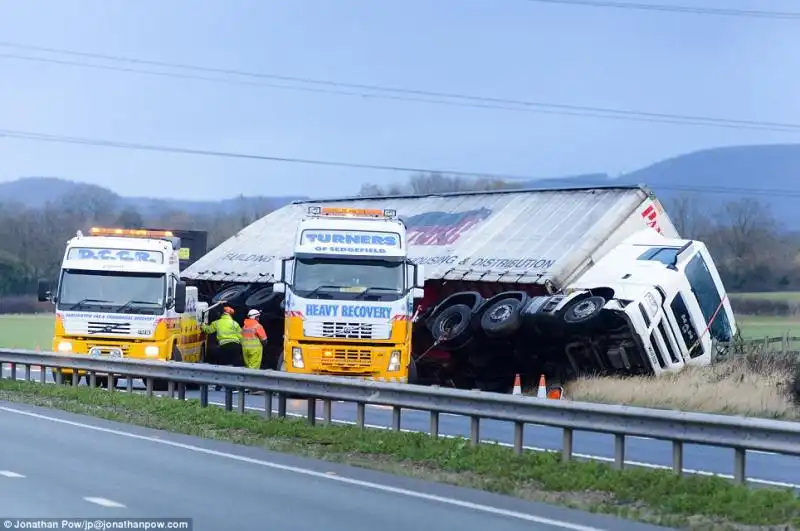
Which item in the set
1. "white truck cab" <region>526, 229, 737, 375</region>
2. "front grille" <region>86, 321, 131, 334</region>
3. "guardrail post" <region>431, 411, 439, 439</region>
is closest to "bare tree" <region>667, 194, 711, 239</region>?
"white truck cab" <region>526, 229, 737, 375</region>

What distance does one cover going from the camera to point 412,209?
33344mm

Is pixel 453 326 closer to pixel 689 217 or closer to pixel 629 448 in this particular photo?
pixel 629 448

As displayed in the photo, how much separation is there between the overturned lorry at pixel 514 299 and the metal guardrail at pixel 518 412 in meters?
3.32

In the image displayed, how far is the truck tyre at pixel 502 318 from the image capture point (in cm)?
2427

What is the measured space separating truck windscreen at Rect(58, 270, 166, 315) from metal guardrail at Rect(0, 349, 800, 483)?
3.34 meters

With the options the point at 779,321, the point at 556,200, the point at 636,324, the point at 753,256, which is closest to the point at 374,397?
the point at 636,324

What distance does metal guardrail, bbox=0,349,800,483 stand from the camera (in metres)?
11.2

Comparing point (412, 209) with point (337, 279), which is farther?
point (412, 209)

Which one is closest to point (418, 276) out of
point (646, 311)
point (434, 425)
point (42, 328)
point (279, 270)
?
point (279, 270)

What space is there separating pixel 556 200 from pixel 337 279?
906 cm

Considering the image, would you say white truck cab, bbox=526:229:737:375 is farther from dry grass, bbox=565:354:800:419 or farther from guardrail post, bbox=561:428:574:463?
guardrail post, bbox=561:428:574:463

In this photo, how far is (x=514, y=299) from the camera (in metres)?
25.3

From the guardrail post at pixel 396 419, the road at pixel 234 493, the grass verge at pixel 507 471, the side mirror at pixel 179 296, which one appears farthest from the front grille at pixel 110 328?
the guardrail post at pixel 396 419

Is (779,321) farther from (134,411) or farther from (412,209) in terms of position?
(134,411)
